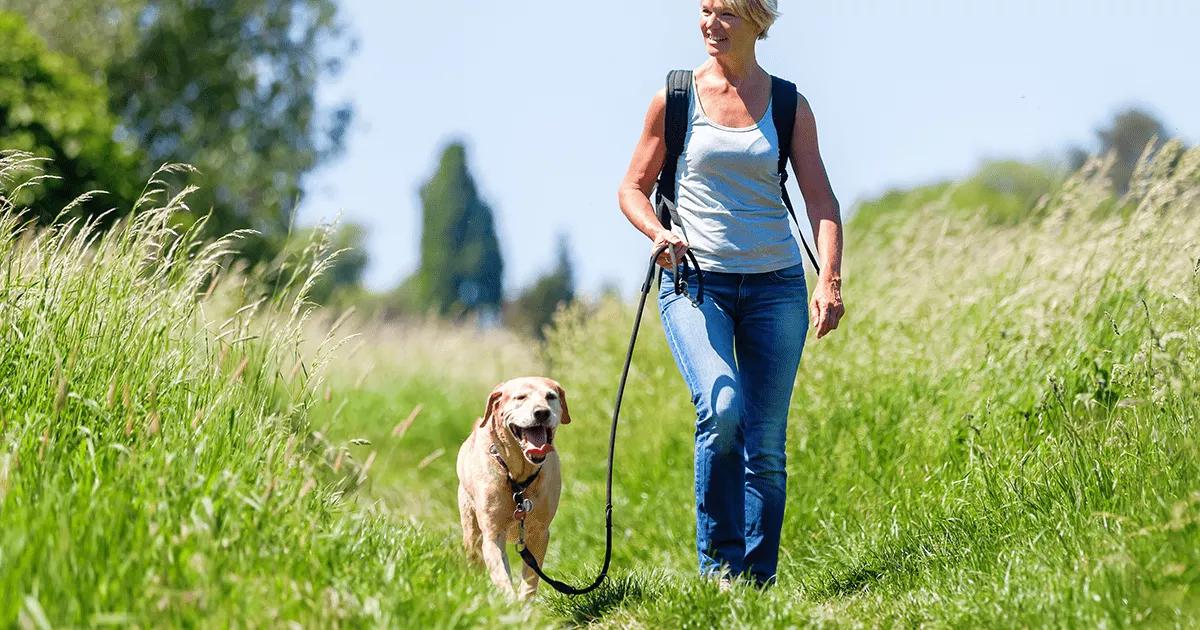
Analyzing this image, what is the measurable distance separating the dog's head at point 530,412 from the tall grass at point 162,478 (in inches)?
21.5

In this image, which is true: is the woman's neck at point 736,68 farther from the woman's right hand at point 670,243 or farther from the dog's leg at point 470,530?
the dog's leg at point 470,530

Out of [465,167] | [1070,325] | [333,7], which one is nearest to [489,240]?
[465,167]

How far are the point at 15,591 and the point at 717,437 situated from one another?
8.07ft

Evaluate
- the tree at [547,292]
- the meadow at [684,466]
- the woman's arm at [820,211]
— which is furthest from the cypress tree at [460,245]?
the woman's arm at [820,211]

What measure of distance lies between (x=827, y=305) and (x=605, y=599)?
53.8 inches

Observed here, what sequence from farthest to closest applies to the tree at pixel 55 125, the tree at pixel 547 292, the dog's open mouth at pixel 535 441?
the tree at pixel 547 292 → the tree at pixel 55 125 → the dog's open mouth at pixel 535 441

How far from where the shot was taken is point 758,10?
4820 mm

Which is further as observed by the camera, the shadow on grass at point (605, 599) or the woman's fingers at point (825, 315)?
the woman's fingers at point (825, 315)

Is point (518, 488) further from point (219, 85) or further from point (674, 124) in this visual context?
point (219, 85)

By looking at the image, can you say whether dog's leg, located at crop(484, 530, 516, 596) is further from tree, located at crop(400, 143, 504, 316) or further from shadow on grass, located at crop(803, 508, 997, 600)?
tree, located at crop(400, 143, 504, 316)

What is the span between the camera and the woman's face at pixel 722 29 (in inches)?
190

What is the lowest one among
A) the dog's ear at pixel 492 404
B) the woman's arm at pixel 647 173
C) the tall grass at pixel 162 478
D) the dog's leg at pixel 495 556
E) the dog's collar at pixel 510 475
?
the dog's leg at pixel 495 556

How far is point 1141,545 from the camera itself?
12.2 feet

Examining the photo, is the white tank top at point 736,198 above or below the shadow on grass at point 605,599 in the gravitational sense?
above
